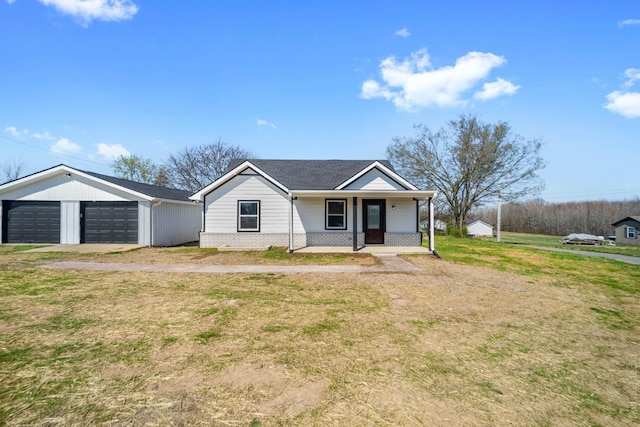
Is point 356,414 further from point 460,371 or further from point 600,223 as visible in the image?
point 600,223

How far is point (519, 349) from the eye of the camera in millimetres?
4141

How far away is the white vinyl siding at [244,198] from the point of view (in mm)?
15938

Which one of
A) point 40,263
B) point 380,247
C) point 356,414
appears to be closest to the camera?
point 356,414

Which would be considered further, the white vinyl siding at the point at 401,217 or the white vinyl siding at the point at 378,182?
the white vinyl siding at the point at 378,182

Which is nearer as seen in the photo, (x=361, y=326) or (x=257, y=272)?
(x=361, y=326)

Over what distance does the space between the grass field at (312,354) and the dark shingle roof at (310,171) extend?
9.65m

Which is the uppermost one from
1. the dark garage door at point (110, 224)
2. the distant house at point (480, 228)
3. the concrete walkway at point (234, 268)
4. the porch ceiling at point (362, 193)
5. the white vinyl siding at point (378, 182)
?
the white vinyl siding at point (378, 182)

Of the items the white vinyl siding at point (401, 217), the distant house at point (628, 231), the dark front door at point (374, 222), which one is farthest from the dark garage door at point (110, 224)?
the distant house at point (628, 231)

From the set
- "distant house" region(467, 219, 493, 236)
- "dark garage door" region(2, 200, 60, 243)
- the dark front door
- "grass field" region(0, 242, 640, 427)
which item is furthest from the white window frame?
"dark garage door" region(2, 200, 60, 243)

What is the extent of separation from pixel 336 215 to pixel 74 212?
14.1m

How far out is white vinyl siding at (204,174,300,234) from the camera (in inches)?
627

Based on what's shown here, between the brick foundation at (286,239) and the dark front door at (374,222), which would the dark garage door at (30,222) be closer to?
the brick foundation at (286,239)

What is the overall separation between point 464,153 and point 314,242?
21.0 m

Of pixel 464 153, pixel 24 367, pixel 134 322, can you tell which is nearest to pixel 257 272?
pixel 134 322
